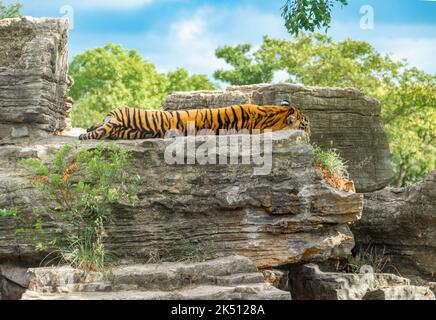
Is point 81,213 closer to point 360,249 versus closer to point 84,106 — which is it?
point 360,249

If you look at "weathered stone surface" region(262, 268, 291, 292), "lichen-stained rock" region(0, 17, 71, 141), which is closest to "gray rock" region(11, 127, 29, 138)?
"lichen-stained rock" region(0, 17, 71, 141)

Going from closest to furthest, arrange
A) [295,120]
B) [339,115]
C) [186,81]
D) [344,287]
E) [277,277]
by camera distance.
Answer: [277,277] < [344,287] < [295,120] < [339,115] < [186,81]

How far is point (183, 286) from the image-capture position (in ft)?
27.8

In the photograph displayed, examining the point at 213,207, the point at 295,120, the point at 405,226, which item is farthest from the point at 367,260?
the point at 213,207

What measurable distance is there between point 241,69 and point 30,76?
75.0ft

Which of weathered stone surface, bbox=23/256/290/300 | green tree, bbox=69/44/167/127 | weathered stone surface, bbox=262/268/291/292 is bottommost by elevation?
weathered stone surface, bbox=262/268/291/292

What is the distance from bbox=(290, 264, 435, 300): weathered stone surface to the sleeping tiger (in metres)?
2.41

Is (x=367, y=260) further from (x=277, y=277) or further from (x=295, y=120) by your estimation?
(x=277, y=277)

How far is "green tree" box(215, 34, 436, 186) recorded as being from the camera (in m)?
27.7

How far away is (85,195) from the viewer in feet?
30.4

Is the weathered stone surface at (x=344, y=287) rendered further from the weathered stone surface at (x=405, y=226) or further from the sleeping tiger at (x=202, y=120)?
the sleeping tiger at (x=202, y=120)

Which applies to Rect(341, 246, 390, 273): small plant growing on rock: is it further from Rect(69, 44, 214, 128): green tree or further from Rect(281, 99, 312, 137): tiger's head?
Rect(69, 44, 214, 128): green tree

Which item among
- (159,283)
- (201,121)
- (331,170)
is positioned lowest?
(159,283)

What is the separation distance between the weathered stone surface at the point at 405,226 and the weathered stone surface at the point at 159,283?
503cm
